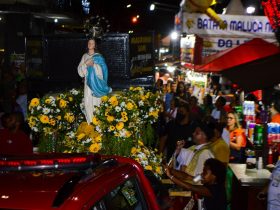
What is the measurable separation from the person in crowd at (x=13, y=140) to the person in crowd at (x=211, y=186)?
2.38 m

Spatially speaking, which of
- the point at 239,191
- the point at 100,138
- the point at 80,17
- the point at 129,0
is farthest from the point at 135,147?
the point at 129,0

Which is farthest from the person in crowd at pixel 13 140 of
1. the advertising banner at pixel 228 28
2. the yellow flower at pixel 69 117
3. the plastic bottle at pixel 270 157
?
the advertising banner at pixel 228 28

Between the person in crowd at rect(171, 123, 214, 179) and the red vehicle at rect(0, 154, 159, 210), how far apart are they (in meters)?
2.64

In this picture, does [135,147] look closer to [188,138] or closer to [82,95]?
[82,95]

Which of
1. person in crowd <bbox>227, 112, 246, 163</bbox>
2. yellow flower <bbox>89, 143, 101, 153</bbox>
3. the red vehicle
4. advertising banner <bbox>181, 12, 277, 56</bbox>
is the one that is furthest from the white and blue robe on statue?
Result: advertising banner <bbox>181, 12, 277, 56</bbox>

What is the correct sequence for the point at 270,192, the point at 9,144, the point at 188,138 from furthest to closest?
1. the point at 188,138
2. the point at 9,144
3. the point at 270,192

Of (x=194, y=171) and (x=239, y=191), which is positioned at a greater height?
(x=194, y=171)

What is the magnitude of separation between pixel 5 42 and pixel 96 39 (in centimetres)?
1137

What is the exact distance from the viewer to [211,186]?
5.91m

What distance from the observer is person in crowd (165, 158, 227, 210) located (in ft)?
19.3

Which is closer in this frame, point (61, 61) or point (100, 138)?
point (100, 138)

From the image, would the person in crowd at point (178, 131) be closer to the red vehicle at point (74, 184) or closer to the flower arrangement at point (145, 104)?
the flower arrangement at point (145, 104)

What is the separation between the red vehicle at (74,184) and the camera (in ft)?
9.60

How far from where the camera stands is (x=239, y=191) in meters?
8.14
